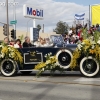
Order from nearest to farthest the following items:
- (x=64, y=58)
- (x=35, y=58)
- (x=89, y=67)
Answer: (x=89, y=67) < (x=64, y=58) < (x=35, y=58)

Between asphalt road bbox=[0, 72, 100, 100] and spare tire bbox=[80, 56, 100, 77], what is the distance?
0.24 m

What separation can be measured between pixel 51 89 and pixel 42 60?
2.85 meters

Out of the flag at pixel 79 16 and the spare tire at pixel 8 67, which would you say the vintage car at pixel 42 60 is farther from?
the flag at pixel 79 16

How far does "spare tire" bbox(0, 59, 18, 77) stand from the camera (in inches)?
483

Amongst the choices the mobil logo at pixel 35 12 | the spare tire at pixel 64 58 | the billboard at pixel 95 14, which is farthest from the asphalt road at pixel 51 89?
the mobil logo at pixel 35 12

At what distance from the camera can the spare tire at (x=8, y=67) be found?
483 inches

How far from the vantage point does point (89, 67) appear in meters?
11.2

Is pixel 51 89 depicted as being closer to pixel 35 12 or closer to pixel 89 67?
pixel 89 67

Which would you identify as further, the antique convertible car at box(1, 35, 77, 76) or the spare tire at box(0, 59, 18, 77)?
the spare tire at box(0, 59, 18, 77)

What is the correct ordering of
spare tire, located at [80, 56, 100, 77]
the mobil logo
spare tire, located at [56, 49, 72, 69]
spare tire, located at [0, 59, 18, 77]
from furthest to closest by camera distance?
the mobil logo < spare tire, located at [0, 59, 18, 77] < spare tire, located at [56, 49, 72, 69] < spare tire, located at [80, 56, 100, 77]

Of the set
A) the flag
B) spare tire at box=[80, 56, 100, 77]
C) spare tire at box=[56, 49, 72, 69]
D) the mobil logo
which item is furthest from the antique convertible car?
the mobil logo

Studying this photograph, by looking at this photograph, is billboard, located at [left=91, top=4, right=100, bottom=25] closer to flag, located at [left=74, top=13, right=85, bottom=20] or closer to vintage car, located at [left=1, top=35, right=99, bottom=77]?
flag, located at [left=74, top=13, right=85, bottom=20]

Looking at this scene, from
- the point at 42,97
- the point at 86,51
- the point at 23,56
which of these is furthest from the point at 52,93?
the point at 23,56

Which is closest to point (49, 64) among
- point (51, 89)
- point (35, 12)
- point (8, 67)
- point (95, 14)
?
point (8, 67)
